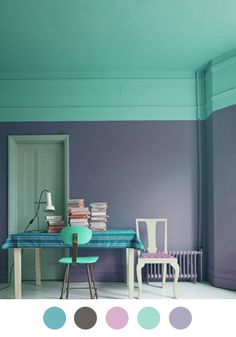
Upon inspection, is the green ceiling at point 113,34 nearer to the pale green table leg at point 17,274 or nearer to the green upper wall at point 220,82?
the green upper wall at point 220,82

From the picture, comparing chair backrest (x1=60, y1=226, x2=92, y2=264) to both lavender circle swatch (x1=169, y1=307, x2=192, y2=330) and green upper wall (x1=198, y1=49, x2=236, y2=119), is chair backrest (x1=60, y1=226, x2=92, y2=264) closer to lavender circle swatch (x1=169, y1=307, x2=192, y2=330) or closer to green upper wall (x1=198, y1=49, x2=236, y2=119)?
green upper wall (x1=198, y1=49, x2=236, y2=119)

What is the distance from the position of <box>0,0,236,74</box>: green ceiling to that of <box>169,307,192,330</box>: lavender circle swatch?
9.97 feet

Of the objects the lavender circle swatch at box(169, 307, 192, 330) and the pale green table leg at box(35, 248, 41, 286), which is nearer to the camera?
the lavender circle swatch at box(169, 307, 192, 330)

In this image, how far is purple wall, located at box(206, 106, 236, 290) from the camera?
4.04 metres

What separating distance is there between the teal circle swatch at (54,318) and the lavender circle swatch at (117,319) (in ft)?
0.21

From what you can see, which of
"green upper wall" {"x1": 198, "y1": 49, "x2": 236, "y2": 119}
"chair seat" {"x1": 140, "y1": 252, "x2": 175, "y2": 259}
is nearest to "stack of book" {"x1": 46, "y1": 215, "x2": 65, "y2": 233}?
"chair seat" {"x1": 140, "y1": 252, "x2": 175, "y2": 259}

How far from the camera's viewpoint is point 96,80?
4633mm

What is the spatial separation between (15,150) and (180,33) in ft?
8.82

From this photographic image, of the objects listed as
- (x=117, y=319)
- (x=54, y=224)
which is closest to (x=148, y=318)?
(x=117, y=319)

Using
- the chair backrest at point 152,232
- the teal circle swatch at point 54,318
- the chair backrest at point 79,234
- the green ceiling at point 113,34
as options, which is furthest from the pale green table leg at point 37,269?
the teal circle swatch at point 54,318

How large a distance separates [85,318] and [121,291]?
3780mm

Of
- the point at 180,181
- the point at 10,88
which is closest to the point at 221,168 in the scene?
the point at 180,181

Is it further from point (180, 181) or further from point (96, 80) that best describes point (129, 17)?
point (180, 181)

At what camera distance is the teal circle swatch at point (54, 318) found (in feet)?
1.50
